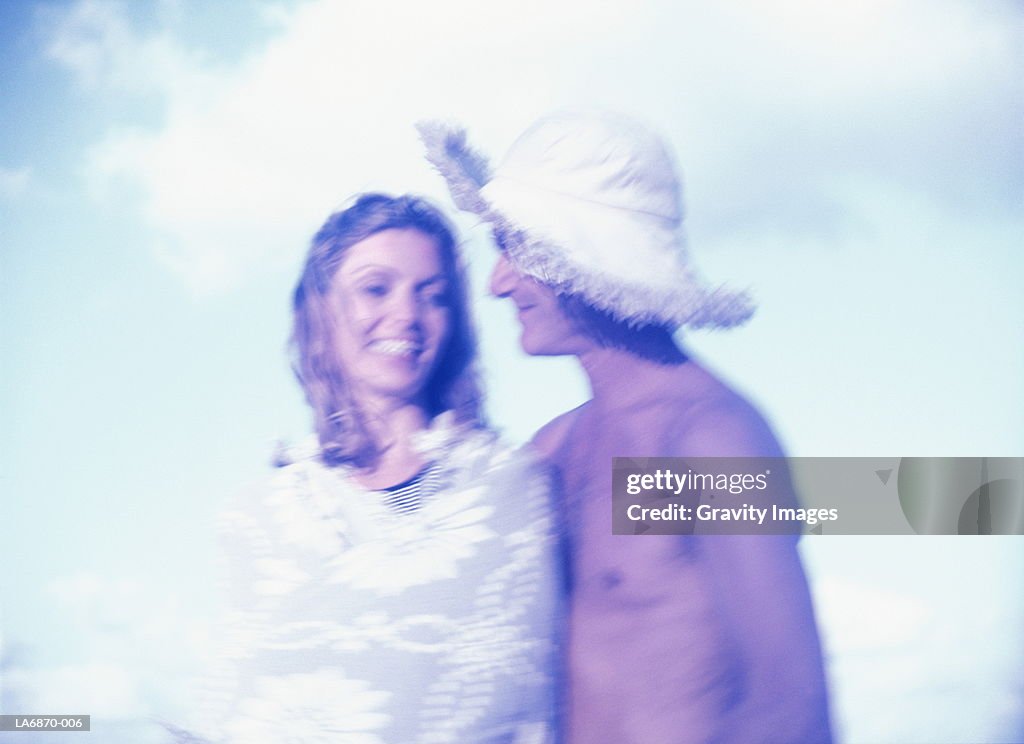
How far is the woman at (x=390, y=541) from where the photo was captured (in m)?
1.77

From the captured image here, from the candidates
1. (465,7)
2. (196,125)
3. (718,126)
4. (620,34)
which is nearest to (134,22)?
(196,125)

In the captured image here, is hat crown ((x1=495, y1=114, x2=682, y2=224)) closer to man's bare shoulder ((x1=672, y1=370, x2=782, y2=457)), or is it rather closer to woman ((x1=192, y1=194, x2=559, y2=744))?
woman ((x1=192, y1=194, x2=559, y2=744))

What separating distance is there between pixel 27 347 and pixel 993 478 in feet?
5.20

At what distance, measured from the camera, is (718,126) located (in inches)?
74.8

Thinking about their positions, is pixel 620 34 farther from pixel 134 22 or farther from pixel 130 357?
pixel 130 357

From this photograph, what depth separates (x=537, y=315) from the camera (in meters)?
1.86

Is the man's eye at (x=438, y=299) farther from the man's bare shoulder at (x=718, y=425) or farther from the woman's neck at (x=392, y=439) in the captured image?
the man's bare shoulder at (x=718, y=425)

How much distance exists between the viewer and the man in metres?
1.75

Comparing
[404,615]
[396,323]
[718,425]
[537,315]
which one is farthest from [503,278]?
[404,615]

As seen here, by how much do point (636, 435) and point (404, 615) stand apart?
0.45 m

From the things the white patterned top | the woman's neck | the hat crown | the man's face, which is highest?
the hat crown

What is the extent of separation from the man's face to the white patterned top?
6.9 inches

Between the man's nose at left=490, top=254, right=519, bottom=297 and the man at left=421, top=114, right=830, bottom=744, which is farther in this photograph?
the man's nose at left=490, top=254, right=519, bottom=297

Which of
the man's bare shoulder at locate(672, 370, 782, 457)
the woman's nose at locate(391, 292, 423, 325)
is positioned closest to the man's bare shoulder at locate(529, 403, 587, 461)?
the man's bare shoulder at locate(672, 370, 782, 457)
